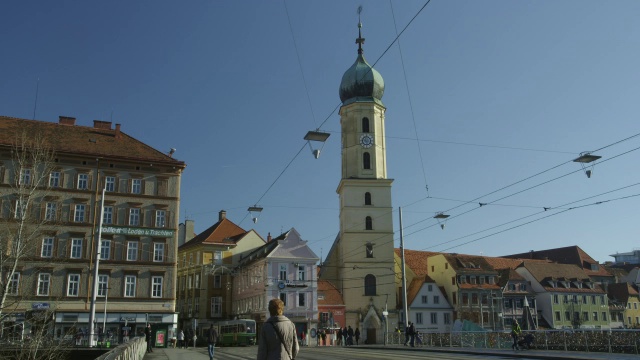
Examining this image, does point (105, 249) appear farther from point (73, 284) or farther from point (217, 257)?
point (217, 257)

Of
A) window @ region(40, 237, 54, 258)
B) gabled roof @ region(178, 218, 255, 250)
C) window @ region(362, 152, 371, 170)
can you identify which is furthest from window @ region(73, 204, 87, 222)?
window @ region(362, 152, 371, 170)

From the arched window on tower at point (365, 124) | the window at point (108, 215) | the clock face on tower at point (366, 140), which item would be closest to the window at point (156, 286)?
the window at point (108, 215)

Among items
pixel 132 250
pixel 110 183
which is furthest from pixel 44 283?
pixel 110 183

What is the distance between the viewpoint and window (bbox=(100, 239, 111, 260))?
4875 centimetres

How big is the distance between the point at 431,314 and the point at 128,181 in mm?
38779

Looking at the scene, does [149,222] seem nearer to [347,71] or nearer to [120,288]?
[120,288]

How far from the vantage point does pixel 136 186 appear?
169ft

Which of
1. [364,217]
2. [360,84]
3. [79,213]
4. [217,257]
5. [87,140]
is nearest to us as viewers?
[79,213]

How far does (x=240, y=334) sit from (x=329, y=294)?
16.7 meters

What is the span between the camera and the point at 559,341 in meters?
28.7

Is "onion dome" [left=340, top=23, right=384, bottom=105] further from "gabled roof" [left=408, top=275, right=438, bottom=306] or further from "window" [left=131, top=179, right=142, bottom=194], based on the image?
"window" [left=131, top=179, right=142, bottom=194]

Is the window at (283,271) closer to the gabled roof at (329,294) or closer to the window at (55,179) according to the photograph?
the gabled roof at (329,294)

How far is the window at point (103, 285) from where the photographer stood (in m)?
47.7

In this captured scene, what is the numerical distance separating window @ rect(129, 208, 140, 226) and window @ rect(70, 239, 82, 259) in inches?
162
